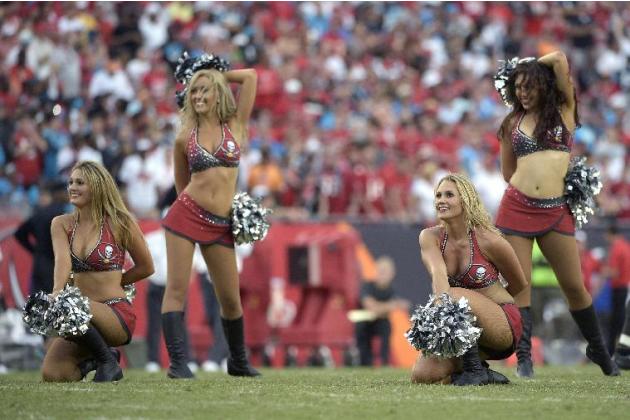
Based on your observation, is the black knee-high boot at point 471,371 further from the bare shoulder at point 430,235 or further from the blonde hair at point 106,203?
the blonde hair at point 106,203

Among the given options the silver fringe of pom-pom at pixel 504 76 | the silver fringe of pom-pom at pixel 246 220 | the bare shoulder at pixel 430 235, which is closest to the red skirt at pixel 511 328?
the bare shoulder at pixel 430 235

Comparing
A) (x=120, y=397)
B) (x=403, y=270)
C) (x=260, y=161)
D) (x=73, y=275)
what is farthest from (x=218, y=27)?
(x=120, y=397)

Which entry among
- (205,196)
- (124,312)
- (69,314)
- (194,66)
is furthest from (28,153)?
(69,314)

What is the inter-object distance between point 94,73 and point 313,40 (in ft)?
15.1

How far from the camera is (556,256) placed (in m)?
7.86

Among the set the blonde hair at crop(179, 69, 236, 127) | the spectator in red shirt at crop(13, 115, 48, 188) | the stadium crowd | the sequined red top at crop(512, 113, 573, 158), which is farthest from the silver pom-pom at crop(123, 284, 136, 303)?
the spectator in red shirt at crop(13, 115, 48, 188)

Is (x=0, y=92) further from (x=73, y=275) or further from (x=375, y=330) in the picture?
(x=73, y=275)

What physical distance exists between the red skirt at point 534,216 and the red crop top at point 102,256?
A: 2.48m

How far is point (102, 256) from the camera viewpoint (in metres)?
7.55

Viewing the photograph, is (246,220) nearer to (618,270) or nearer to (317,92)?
(618,270)

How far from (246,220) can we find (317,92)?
1057 cm

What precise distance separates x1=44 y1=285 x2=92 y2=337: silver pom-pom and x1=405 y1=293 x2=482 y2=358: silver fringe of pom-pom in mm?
1924

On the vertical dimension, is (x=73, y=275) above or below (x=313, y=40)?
below

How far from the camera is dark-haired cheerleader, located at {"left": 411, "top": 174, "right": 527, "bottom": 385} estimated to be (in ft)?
22.8
